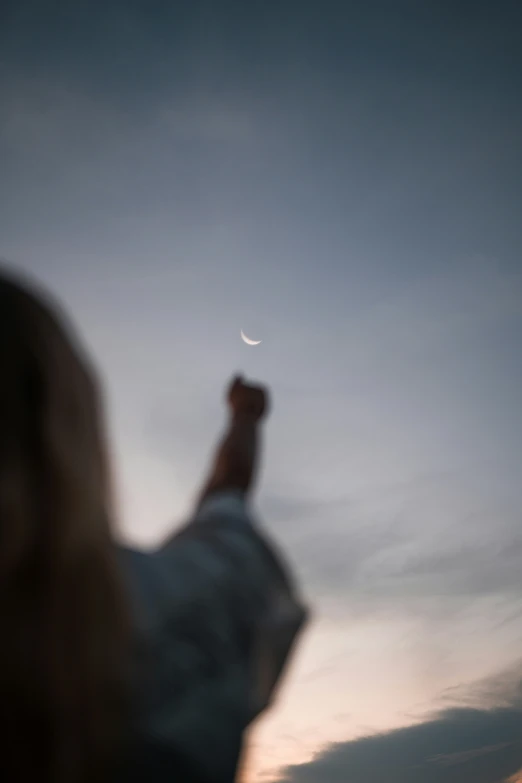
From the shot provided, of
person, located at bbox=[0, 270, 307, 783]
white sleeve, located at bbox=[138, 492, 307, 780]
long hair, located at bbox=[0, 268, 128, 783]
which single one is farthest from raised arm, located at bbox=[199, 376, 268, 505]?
long hair, located at bbox=[0, 268, 128, 783]

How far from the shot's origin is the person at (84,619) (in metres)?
0.96

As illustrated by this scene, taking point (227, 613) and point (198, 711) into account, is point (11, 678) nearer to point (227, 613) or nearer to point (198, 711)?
point (198, 711)

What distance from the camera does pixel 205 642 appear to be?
1519 mm

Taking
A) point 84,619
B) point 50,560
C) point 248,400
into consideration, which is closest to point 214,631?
point 84,619

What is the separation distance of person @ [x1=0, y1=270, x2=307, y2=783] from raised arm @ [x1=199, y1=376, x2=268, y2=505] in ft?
3.86

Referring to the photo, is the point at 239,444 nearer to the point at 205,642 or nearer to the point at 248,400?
the point at 248,400

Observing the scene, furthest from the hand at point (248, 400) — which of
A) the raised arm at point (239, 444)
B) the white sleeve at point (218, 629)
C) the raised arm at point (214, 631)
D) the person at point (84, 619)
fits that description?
the person at point (84, 619)

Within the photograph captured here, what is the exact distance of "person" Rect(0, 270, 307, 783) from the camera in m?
0.96

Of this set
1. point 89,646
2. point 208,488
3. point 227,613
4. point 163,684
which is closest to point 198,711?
point 163,684

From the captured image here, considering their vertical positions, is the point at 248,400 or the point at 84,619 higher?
the point at 248,400

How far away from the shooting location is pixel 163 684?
1.34m

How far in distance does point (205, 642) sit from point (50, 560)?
0.75 m

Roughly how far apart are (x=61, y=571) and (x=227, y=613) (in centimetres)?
80

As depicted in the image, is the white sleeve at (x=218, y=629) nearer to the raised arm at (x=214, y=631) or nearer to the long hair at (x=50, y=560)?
the raised arm at (x=214, y=631)
